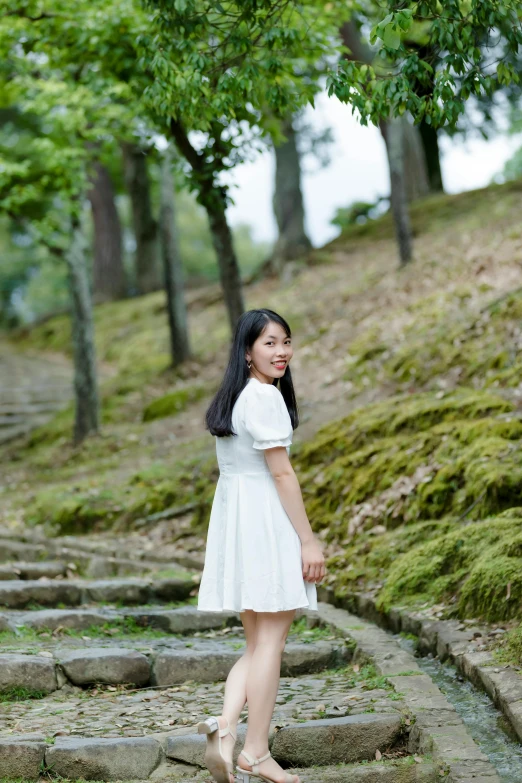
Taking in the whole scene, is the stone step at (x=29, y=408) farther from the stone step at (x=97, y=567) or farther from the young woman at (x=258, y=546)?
the young woman at (x=258, y=546)

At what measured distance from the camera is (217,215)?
9102 millimetres

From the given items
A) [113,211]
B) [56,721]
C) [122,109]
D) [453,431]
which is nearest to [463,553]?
[453,431]

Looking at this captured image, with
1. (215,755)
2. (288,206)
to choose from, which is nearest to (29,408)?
(288,206)

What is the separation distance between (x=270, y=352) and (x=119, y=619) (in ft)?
9.39

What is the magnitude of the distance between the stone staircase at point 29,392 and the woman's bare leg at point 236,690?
41.5 feet

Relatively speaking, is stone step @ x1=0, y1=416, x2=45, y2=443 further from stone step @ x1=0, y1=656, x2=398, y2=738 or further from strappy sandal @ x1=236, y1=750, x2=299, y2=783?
strappy sandal @ x1=236, y1=750, x2=299, y2=783

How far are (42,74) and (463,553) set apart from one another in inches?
403

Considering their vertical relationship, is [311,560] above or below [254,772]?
above

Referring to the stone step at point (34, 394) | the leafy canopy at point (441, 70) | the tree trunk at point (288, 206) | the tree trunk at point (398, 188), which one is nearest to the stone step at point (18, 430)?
the stone step at point (34, 394)

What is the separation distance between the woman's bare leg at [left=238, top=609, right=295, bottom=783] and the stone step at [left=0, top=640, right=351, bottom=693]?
1480mm

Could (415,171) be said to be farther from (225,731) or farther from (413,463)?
(225,731)

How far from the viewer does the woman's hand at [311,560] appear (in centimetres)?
353

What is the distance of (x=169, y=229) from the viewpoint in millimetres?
15164

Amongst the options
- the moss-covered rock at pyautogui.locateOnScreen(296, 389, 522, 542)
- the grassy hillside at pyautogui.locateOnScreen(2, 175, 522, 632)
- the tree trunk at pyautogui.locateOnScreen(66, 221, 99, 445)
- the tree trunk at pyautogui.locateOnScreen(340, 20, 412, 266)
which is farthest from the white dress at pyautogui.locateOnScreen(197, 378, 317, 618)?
the tree trunk at pyautogui.locateOnScreen(340, 20, 412, 266)
